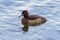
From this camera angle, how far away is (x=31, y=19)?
17.6m

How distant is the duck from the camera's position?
1723cm

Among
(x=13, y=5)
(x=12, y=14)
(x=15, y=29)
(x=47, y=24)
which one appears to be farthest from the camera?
(x=13, y=5)

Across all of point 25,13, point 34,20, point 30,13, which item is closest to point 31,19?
point 34,20

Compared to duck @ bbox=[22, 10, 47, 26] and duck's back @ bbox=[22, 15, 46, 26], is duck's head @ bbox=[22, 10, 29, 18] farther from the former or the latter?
duck's back @ bbox=[22, 15, 46, 26]

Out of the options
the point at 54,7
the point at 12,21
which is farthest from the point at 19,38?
the point at 54,7

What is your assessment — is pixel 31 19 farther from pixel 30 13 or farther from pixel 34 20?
pixel 30 13

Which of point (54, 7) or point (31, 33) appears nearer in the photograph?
point (31, 33)

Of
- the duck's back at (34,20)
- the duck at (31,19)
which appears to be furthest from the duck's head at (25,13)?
the duck's back at (34,20)

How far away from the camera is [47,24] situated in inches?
645

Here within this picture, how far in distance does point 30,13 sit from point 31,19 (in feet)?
2.29

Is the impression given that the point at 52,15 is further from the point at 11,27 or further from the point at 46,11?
the point at 11,27

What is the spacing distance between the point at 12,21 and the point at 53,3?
3.57 meters

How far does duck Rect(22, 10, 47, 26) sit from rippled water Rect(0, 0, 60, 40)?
0.26m

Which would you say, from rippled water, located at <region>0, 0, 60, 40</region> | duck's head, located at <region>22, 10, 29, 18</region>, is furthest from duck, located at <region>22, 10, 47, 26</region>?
rippled water, located at <region>0, 0, 60, 40</region>
